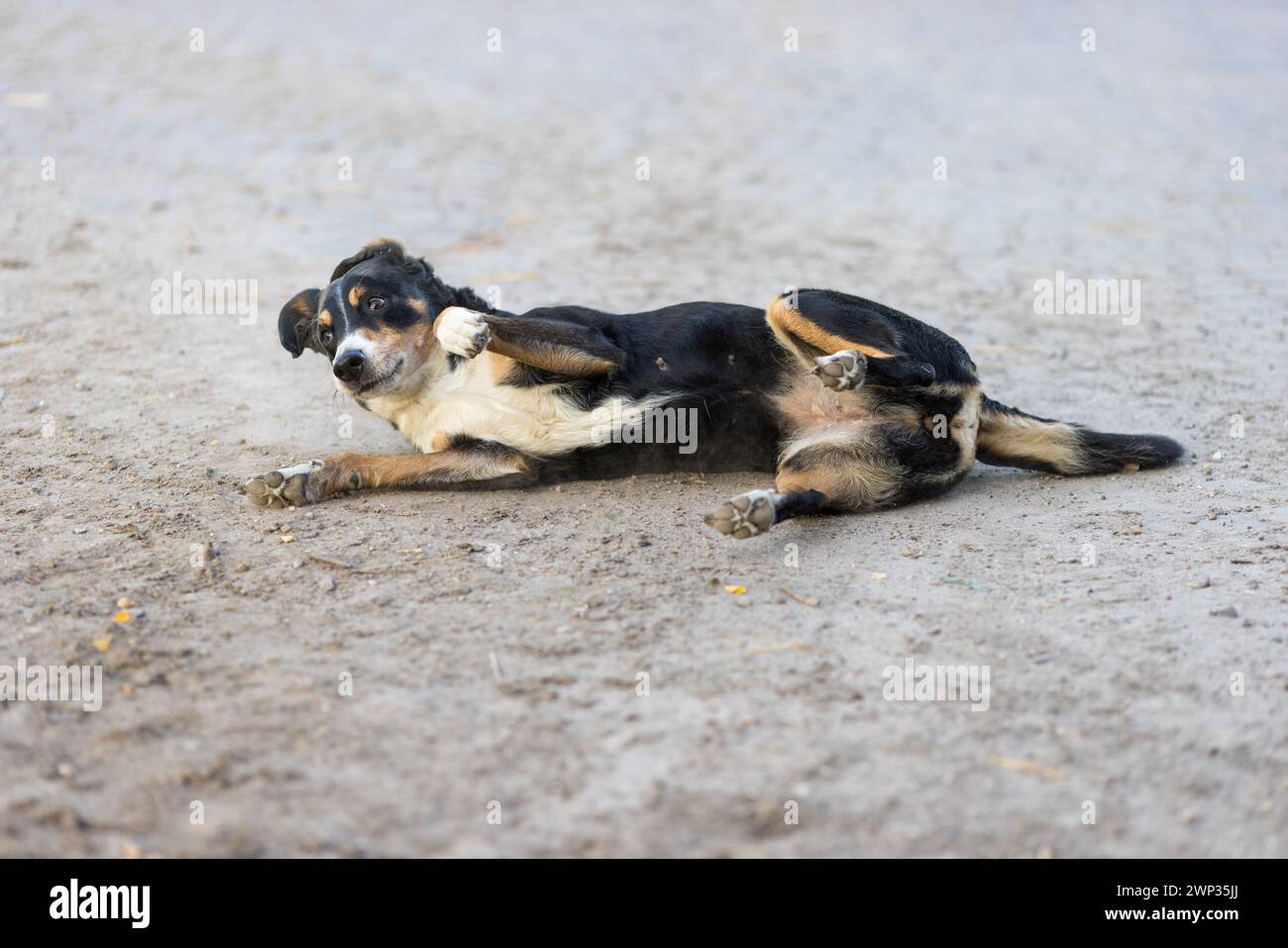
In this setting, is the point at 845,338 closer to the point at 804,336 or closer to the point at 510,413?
the point at 804,336

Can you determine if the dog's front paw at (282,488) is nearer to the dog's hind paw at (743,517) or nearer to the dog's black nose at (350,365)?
the dog's black nose at (350,365)

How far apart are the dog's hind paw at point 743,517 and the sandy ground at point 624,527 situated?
3.7 inches

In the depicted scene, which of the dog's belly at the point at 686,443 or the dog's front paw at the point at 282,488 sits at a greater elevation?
the dog's belly at the point at 686,443

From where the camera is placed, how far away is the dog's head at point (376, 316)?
5062mm

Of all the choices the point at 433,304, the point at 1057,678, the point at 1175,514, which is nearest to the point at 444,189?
the point at 433,304

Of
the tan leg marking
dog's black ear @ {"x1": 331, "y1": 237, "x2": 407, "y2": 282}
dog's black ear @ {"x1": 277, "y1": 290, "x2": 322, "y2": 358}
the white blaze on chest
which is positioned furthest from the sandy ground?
dog's black ear @ {"x1": 331, "y1": 237, "x2": 407, "y2": 282}

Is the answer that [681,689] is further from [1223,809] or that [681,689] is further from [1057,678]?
[1223,809]

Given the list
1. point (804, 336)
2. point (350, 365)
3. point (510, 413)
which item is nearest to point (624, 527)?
point (510, 413)

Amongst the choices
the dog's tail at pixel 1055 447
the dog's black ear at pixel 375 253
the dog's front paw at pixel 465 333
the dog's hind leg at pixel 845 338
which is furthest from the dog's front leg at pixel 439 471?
the dog's tail at pixel 1055 447

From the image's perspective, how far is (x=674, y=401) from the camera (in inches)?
199

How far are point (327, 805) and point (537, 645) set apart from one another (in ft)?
2.84

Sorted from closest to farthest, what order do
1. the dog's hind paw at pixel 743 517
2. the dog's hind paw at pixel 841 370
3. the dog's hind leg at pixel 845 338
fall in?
the dog's hind paw at pixel 743 517 → the dog's hind paw at pixel 841 370 → the dog's hind leg at pixel 845 338

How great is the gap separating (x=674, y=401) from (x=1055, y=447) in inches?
58.7
